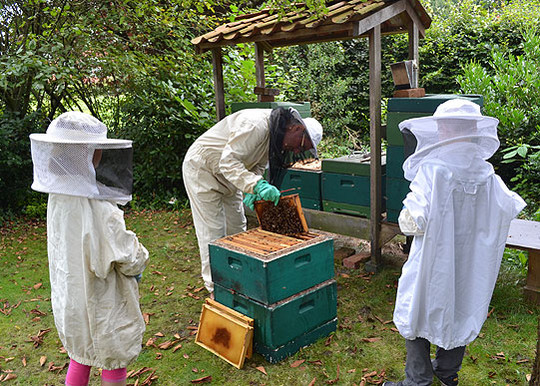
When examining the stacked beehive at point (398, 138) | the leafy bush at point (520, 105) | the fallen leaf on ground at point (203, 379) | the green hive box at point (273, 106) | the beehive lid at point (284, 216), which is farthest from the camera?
the leafy bush at point (520, 105)

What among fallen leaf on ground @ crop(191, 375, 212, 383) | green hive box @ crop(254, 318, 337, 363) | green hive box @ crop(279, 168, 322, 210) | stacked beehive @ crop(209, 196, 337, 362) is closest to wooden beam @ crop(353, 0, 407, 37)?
green hive box @ crop(279, 168, 322, 210)

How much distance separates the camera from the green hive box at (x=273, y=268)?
2.85 meters

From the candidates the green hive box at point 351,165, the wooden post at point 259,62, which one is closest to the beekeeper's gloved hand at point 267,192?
the green hive box at point 351,165

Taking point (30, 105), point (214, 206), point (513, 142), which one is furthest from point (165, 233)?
point (513, 142)

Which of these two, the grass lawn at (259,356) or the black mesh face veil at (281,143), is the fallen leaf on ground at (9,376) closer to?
the grass lawn at (259,356)

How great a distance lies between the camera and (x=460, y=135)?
7.30 ft

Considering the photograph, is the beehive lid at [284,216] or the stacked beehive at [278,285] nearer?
the stacked beehive at [278,285]

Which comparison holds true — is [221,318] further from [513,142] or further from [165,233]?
[513,142]

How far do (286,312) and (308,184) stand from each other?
2.01 meters

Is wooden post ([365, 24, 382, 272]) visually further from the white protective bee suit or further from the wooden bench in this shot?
the white protective bee suit

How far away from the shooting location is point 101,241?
2111 mm

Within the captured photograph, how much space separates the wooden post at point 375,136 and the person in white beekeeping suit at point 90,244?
2.54 meters

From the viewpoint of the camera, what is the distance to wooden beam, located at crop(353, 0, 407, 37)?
375cm

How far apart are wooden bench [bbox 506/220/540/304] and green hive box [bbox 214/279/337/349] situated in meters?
1.49
